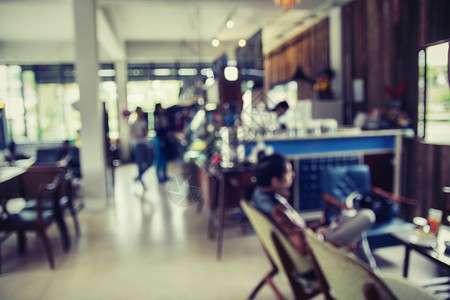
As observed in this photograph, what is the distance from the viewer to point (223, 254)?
3.69 m

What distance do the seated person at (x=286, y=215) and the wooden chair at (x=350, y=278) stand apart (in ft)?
1.79

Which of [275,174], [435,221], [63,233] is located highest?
[275,174]

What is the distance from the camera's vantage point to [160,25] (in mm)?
9211

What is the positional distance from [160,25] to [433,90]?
876cm

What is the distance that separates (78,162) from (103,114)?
4.34 feet

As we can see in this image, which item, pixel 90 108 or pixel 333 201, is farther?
pixel 90 108

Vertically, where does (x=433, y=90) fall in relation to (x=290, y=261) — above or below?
above

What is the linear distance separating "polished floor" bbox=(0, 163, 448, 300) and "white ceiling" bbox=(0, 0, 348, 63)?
3005 millimetres

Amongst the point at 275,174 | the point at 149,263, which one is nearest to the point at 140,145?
the point at 149,263

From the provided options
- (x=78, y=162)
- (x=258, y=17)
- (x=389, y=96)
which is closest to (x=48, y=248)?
(x=78, y=162)

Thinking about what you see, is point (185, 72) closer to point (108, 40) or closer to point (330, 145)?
point (108, 40)

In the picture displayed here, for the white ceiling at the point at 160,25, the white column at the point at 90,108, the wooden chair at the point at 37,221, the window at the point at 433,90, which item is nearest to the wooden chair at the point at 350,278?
the window at the point at 433,90

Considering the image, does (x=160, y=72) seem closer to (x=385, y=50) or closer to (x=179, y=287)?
(x=385, y=50)

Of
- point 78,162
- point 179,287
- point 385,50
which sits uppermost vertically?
point 385,50
